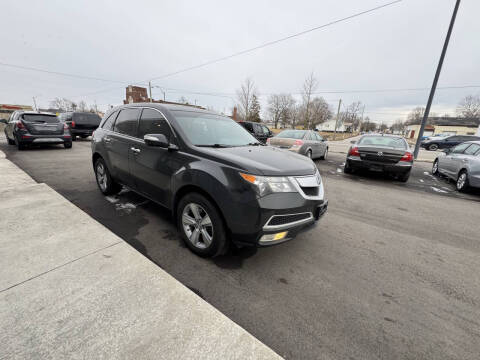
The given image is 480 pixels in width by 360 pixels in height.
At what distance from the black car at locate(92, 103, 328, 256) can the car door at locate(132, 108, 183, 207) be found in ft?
0.04

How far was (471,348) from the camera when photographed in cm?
161

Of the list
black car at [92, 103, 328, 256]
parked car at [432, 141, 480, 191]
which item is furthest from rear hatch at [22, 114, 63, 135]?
parked car at [432, 141, 480, 191]

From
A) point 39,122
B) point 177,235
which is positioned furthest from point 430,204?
point 39,122

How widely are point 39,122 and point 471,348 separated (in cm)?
1308

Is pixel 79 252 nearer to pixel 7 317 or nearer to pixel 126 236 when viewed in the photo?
pixel 126 236

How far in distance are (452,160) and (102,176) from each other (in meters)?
10.1

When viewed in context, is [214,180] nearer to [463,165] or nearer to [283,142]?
[283,142]

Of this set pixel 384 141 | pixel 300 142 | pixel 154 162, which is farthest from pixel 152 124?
pixel 384 141

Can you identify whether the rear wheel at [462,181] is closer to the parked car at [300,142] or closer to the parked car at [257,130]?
the parked car at [300,142]

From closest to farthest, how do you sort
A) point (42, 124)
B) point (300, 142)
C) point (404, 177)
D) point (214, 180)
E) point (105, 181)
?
point (214, 180), point (105, 181), point (404, 177), point (300, 142), point (42, 124)

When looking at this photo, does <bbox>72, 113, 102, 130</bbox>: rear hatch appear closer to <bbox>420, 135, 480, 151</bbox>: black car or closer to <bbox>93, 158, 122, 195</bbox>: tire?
<bbox>93, 158, 122, 195</bbox>: tire

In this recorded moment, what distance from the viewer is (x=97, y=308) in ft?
5.59

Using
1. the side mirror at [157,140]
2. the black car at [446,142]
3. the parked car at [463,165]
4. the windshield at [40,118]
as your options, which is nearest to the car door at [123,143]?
the side mirror at [157,140]

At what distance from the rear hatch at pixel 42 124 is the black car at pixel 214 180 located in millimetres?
8570
